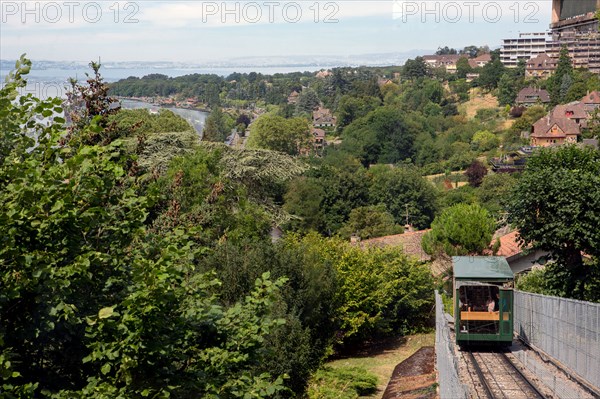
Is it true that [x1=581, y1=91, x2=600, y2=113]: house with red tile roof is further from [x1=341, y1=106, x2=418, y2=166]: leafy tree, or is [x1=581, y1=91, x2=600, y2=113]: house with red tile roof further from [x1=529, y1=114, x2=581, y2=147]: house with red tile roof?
[x1=341, y1=106, x2=418, y2=166]: leafy tree

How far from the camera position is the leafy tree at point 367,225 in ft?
182

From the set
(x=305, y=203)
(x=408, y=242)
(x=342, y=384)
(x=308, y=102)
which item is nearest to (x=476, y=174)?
(x=305, y=203)

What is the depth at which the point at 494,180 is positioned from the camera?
244 feet

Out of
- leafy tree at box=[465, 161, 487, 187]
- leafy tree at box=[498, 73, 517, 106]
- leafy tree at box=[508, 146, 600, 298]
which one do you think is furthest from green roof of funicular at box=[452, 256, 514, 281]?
leafy tree at box=[498, 73, 517, 106]

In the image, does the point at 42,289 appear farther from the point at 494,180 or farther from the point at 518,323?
the point at 494,180

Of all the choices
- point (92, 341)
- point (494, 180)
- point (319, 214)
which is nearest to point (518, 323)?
point (92, 341)

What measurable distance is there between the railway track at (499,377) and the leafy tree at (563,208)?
4.83 meters

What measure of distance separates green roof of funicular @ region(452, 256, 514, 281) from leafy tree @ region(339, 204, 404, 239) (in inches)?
1255

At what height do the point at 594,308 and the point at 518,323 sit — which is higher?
the point at 594,308

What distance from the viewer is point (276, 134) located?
94.6 metres

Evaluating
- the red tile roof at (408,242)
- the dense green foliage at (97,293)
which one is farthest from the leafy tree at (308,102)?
the dense green foliage at (97,293)

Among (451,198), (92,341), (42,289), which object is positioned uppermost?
(42,289)

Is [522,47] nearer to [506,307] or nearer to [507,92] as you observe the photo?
[507,92]

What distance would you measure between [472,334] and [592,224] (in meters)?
5.81
